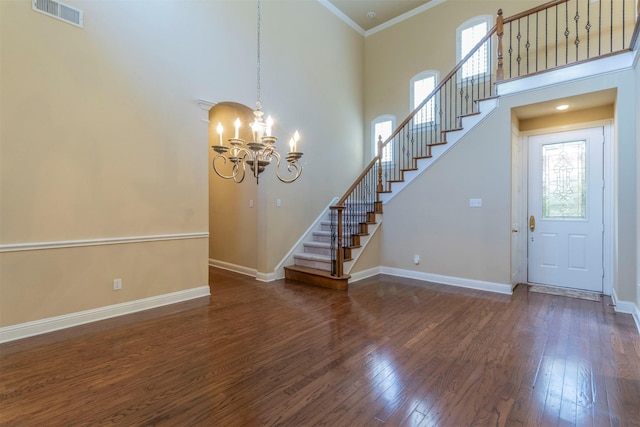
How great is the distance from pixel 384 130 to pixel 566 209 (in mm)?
3886

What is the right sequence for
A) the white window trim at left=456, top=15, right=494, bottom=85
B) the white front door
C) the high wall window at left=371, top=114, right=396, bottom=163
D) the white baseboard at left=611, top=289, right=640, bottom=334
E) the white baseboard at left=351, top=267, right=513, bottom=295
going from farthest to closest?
the high wall window at left=371, top=114, right=396, bottom=163 → the white window trim at left=456, top=15, right=494, bottom=85 → the white baseboard at left=351, top=267, right=513, bottom=295 → the white front door → the white baseboard at left=611, top=289, right=640, bottom=334

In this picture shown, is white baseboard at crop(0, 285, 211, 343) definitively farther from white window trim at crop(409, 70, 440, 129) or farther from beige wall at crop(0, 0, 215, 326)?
white window trim at crop(409, 70, 440, 129)

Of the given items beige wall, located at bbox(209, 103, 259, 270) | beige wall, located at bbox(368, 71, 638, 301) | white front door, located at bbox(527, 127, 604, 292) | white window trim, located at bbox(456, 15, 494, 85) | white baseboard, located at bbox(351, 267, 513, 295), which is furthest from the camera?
white window trim, located at bbox(456, 15, 494, 85)

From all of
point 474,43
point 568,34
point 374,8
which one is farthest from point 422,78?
point 568,34

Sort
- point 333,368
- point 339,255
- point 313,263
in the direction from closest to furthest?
point 333,368 < point 339,255 < point 313,263

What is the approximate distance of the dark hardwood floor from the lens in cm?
183

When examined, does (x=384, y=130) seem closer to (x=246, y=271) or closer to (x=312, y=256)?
(x=312, y=256)

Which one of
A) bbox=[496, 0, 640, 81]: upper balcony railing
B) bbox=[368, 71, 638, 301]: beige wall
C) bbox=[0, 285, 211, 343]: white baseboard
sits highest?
bbox=[496, 0, 640, 81]: upper balcony railing

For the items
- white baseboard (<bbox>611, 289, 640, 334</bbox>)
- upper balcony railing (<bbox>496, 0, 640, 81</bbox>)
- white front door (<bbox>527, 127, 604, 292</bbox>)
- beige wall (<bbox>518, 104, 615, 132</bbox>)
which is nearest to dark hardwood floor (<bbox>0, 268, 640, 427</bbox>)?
white baseboard (<bbox>611, 289, 640, 334</bbox>)

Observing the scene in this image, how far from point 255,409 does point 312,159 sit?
4521 millimetres

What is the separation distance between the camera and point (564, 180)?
4543 mm

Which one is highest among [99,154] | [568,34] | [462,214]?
[568,34]

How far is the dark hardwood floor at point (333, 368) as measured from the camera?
1829mm

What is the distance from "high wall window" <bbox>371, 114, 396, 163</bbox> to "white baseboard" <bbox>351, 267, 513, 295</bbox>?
2.64 metres
